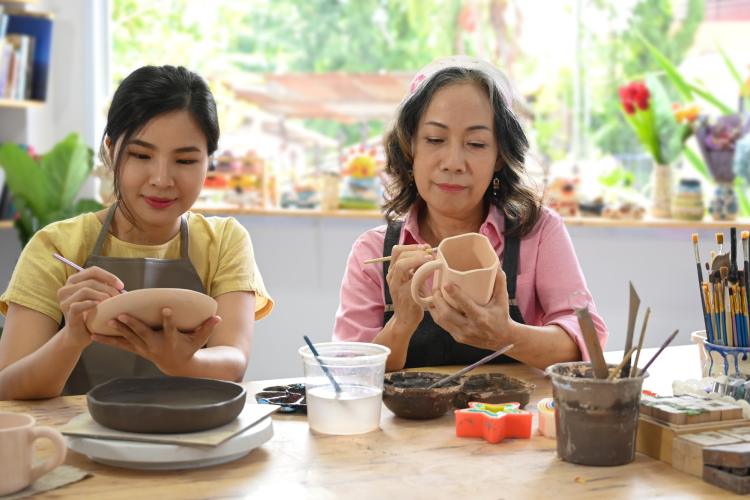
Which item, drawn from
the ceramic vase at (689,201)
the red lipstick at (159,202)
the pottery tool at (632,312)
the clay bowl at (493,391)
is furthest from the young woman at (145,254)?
the ceramic vase at (689,201)

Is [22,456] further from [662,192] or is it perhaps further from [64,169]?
[662,192]

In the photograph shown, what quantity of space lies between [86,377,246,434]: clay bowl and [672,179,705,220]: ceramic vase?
2525 millimetres

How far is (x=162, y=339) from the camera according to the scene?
3.91 ft

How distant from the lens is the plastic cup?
1.08 m

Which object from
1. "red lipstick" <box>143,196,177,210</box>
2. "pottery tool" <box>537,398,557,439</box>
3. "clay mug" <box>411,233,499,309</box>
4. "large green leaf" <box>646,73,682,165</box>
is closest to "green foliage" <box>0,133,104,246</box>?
"red lipstick" <box>143,196,177,210</box>

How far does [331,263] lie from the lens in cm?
357

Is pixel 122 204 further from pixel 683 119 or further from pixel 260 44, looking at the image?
pixel 260 44

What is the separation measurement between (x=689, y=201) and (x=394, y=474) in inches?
99.8

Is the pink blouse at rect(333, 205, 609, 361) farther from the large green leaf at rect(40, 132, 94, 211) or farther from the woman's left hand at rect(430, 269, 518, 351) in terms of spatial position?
the large green leaf at rect(40, 132, 94, 211)

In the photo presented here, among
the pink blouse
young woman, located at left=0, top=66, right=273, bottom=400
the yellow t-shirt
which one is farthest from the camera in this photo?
the pink blouse

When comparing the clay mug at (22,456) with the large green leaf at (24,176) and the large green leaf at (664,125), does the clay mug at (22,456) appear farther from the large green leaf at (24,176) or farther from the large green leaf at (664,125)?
the large green leaf at (664,125)

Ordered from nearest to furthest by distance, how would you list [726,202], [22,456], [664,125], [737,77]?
[22,456], [726,202], [664,125], [737,77]

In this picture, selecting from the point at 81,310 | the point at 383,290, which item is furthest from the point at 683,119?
the point at 81,310

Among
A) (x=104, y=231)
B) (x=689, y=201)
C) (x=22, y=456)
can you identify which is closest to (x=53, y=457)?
(x=22, y=456)
